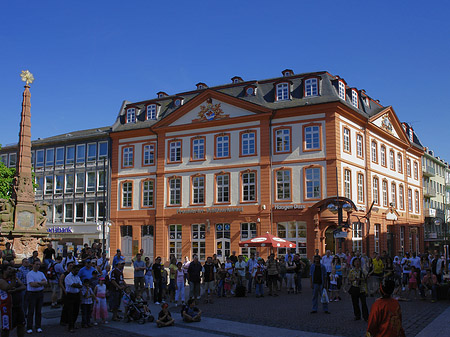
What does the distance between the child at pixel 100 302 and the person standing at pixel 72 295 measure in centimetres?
78

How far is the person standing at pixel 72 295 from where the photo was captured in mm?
12852

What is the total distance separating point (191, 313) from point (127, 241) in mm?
28728

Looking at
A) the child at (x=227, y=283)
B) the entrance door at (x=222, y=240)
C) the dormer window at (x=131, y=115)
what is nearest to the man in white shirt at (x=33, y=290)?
the child at (x=227, y=283)

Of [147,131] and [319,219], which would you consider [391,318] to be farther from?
[147,131]

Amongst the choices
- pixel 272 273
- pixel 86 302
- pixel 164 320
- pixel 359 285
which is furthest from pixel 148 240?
pixel 359 285

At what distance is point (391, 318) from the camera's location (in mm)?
6840

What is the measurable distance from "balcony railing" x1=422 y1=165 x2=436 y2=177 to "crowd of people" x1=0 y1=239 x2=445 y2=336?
4298 cm

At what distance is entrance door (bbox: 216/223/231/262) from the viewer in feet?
124

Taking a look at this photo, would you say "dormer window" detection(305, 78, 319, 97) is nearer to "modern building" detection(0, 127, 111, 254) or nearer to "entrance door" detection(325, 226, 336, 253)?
"entrance door" detection(325, 226, 336, 253)

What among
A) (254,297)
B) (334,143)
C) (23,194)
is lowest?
(254,297)

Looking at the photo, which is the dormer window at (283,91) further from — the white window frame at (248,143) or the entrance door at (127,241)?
the entrance door at (127,241)

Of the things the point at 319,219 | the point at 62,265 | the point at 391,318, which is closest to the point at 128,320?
the point at 62,265

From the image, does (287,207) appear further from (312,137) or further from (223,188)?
(223,188)

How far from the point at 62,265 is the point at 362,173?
25.8 m
